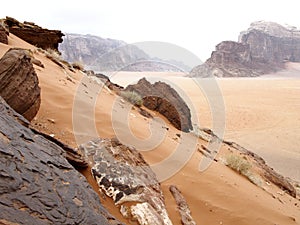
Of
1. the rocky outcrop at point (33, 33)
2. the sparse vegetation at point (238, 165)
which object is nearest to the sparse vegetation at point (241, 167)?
the sparse vegetation at point (238, 165)

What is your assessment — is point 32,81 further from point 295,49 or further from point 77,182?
point 295,49

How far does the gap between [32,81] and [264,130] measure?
51.1 ft

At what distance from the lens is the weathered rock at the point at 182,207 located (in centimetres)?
339

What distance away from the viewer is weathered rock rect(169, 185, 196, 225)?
11.1ft

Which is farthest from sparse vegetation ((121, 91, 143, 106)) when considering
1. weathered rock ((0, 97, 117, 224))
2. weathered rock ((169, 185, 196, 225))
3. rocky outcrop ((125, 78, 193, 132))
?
weathered rock ((0, 97, 117, 224))

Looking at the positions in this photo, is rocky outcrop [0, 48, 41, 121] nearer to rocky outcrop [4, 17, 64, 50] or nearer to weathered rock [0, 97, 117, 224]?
weathered rock [0, 97, 117, 224]

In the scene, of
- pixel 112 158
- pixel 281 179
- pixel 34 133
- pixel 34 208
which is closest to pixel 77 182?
pixel 34 208

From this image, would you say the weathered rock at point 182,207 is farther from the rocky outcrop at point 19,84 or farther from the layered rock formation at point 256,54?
the layered rock formation at point 256,54

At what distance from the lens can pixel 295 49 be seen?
97.3 meters

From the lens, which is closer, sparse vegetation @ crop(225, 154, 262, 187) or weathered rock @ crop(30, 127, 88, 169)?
weathered rock @ crop(30, 127, 88, 169)

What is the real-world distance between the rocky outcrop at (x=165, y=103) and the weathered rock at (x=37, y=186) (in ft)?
21.9

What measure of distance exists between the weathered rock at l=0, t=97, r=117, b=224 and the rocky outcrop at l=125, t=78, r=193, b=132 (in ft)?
21.9

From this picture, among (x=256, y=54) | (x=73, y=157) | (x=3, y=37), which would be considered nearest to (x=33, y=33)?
(x=3, y=37)

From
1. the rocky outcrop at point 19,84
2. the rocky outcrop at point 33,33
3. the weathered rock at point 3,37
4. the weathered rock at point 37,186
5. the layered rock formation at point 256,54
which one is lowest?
the weathered rock at point 37,186
